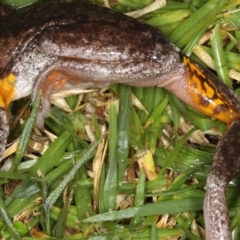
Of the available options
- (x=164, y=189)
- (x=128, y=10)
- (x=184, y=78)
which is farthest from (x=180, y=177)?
(x=128, y=10)

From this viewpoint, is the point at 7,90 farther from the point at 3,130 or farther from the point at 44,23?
the point at 44,23

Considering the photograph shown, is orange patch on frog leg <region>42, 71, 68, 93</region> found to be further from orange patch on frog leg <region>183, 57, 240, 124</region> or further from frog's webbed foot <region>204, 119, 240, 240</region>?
frog's webbed foot <region>204, 119, 240, 240</region>

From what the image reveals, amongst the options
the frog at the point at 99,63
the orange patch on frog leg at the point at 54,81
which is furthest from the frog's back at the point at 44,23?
the orange patch on frog leg at the point at 54,81

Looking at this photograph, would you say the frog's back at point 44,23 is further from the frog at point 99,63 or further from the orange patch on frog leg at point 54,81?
the orange patch on frog leg at point 54,81

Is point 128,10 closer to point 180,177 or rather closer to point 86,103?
point 86,103

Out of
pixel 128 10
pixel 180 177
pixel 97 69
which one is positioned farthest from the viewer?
pixel 128 10

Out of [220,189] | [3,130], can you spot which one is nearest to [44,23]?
[3,130]

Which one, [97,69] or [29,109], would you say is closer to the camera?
[97,69]

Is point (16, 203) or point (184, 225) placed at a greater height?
point (16, 203)
